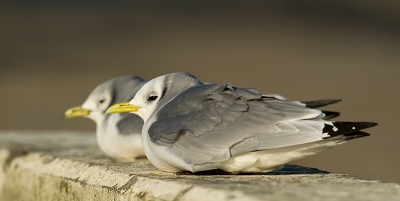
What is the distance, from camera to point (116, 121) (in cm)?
586

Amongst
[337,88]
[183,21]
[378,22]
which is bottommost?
[337,88]

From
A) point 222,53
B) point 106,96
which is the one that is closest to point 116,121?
point 106,96

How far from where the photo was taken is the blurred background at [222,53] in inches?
555

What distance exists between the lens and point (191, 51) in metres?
19.0

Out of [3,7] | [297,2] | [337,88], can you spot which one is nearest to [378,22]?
[297,2]

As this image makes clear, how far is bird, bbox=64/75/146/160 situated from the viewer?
18.5ft

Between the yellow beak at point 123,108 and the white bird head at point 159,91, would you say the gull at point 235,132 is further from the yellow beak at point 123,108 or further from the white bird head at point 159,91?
the yellow beak at point 123,108

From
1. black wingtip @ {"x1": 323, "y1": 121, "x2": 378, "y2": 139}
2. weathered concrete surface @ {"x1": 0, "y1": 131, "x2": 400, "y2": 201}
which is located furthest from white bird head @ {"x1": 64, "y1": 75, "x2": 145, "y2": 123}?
black wingtip @ {"x1": 323, "y1": 121, "x2": 378, "y2": 139}

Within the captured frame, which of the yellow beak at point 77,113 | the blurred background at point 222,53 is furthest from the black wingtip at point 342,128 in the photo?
the blurred background at point 222,53

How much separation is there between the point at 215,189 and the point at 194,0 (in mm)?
22570

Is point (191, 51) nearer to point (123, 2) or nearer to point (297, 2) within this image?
point (123, 2)

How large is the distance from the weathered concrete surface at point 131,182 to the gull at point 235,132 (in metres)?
0.10

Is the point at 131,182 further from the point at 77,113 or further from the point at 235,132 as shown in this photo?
the point at 77,113

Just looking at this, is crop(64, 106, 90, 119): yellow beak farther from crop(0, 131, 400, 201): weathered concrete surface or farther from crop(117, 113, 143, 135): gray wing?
crop(117, 113, 143, 135): gray wing
